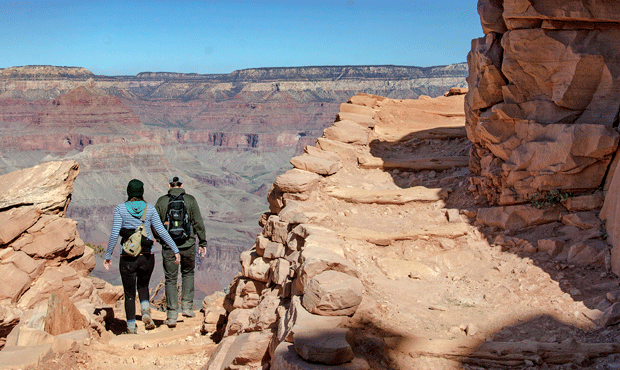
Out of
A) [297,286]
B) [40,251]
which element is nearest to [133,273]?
[297,286]

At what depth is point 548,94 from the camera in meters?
5.68

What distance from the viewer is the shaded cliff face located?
81062 millimetres

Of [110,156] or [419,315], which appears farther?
[110,156]

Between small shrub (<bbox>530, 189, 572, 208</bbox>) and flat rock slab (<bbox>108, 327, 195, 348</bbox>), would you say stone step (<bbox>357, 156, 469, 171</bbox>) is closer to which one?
small shrub (<bbox>530, 189, 572, 208</bbox>)

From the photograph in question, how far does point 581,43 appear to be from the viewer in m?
5.33

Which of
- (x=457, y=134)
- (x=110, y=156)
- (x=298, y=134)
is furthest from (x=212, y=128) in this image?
(x=457, y=134)

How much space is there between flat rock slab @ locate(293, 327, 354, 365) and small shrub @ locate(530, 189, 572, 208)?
3.05m

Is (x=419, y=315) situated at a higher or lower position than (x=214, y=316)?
higher

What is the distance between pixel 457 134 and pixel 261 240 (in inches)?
168

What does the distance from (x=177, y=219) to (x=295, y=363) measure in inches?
113

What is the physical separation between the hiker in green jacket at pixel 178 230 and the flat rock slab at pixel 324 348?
97.5 inches

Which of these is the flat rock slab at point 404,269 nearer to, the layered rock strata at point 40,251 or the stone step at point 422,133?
the layered rock strata at point 40,251

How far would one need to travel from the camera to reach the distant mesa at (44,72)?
103250 mm

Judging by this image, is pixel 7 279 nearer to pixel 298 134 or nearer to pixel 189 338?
pixel 189 338
